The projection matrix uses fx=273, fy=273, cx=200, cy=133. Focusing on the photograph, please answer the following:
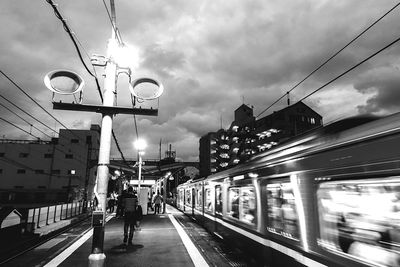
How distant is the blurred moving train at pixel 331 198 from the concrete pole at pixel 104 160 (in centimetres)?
289

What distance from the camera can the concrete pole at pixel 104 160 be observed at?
4079 millimetres

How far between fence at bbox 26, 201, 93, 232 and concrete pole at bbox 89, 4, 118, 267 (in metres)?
6.55

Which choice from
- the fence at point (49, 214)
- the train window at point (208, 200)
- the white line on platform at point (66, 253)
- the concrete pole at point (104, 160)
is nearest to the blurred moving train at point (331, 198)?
the concrete pole at point (104, 160)

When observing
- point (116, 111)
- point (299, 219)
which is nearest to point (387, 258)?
point (299, 219)

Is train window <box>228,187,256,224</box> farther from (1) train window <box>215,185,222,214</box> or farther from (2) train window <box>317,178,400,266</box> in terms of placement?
(2) train window <box>317,178,400,266</box>

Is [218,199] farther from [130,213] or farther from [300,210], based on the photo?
[300,210]

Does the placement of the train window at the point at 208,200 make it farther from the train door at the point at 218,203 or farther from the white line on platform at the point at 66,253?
the white line on platform at the point at 66,253

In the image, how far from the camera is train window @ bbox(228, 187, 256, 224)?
19.5ft

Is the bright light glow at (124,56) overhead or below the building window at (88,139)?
below

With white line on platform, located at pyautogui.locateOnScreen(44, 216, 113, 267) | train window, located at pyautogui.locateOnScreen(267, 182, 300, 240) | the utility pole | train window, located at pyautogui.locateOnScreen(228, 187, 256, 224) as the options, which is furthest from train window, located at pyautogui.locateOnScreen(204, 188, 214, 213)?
the utility pole

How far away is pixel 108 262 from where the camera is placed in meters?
6.31

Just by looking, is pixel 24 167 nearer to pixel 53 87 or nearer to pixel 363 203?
pixel 53 87

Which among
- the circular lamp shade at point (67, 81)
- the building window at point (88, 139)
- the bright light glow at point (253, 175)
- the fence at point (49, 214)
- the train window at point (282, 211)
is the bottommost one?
the fence at point (49, 214)

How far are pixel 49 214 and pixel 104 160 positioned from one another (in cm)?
940
